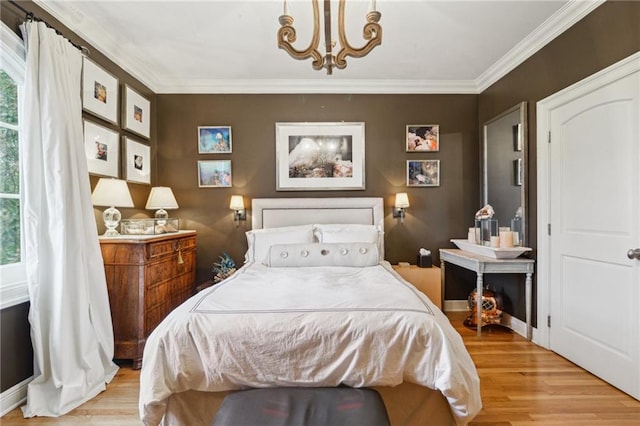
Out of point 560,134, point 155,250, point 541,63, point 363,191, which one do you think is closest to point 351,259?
point 363,191

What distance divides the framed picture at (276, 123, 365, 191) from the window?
2.32m

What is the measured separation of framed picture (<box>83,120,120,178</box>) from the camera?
2723 millimetres

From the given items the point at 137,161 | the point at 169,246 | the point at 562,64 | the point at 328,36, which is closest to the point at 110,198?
the point at 169,246

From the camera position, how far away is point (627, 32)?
214 cm

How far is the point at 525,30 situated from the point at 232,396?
3.57 meters

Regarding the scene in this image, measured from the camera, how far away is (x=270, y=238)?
3.41m

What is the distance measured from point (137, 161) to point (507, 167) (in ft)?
12.8

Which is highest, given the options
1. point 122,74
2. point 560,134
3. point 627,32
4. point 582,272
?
point 122,74

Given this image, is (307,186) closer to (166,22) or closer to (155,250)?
(155,250)

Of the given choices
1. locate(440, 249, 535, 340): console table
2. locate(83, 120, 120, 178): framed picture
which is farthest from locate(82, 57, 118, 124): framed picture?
locate(440, 249, 535, 340): console table

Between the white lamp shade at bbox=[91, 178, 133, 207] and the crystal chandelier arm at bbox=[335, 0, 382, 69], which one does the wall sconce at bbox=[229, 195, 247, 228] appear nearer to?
the white lamp shade at bbox=[91, 178, 133, 207]

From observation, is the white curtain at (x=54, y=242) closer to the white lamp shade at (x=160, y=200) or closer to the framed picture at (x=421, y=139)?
the white lamp shade at (x=160, y=200)

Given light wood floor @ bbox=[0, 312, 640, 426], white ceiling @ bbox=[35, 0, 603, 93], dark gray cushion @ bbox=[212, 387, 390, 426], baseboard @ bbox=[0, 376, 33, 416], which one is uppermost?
white ceiling @ bbox=[35, 0, 603, 93]

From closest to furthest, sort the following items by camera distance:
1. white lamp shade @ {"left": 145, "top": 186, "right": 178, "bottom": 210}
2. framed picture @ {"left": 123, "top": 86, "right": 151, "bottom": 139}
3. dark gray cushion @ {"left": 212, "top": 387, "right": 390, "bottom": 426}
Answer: dark gray cushion @ {"left": 212, "top": 387, "right": 390, "bottom": 426} < framed picture @ {"left": 123, "top": 86, "right": 151, "bottom": 139} < white lamp shade @ {"left": 145, "top": 186, "right": 178, "bottom": 210}
